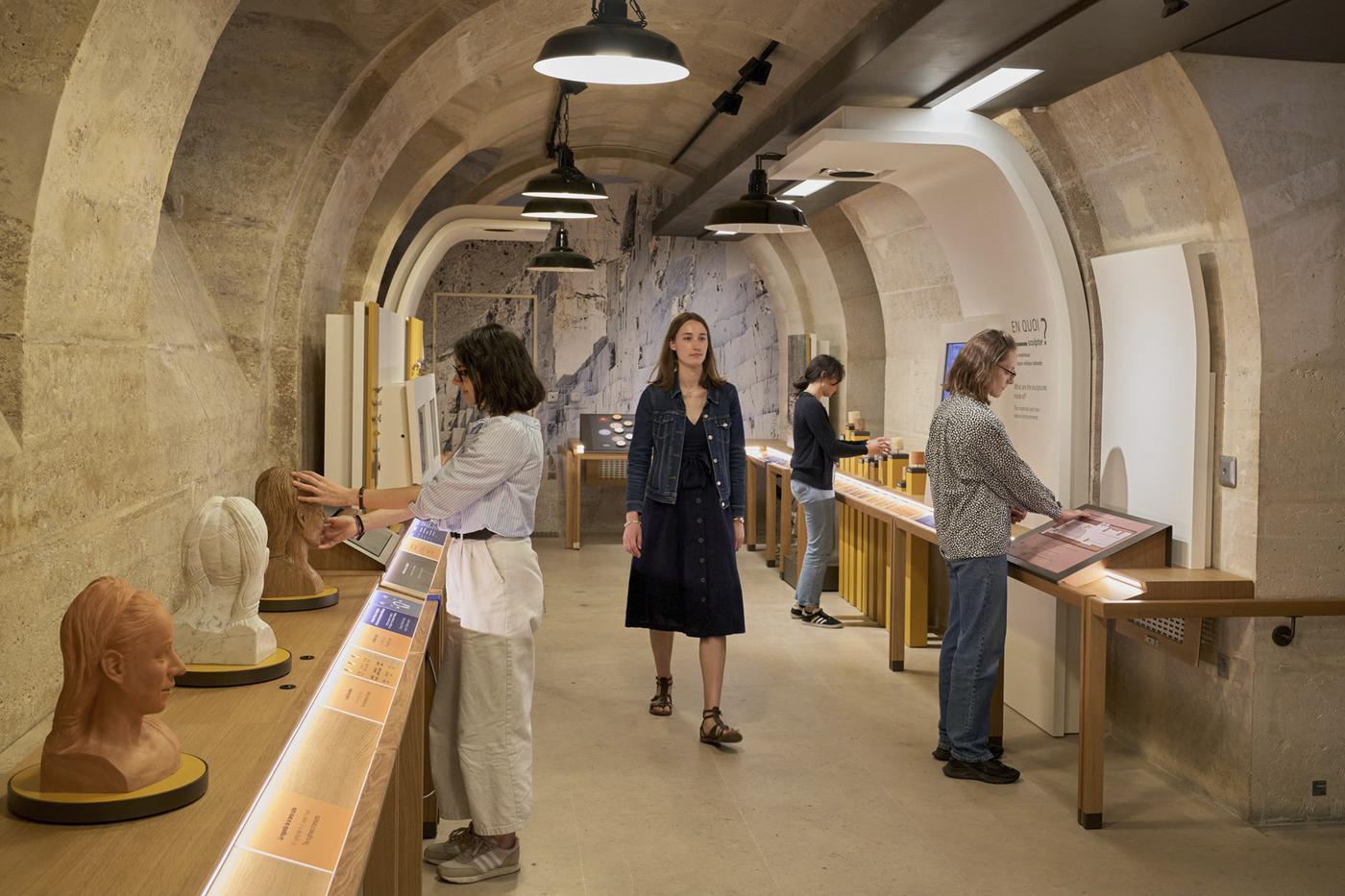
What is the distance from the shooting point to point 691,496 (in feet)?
17.5

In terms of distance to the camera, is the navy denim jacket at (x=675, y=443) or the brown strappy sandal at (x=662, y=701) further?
the brown strappy sandal at (x=662, y=701)

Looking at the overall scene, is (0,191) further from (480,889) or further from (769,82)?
(769,82)

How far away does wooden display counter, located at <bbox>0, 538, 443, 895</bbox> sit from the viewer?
1632mm

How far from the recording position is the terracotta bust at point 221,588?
2.52m

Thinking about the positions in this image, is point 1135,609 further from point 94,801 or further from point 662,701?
point 94,801

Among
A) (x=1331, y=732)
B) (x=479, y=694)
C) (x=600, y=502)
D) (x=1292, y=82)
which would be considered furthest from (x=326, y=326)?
(x=600, y=502)

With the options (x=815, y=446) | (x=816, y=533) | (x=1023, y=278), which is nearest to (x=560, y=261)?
(x=815, y=446)

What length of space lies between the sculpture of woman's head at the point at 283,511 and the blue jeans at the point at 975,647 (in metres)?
2.79

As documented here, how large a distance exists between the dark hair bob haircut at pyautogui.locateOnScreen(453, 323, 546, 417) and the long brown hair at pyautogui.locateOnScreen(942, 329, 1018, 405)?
6.73 feet

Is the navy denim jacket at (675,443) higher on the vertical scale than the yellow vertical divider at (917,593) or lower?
higher

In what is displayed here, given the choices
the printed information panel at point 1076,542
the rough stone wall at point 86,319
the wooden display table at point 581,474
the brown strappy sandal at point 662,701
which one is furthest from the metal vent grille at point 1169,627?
the wooden display table at point 581,474

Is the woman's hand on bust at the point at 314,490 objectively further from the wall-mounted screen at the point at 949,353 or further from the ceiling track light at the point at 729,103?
the ceiling track light at the point at 729,103

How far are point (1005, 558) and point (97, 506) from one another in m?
3.61

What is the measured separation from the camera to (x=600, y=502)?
12.9m
